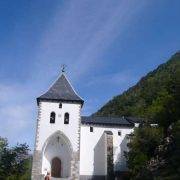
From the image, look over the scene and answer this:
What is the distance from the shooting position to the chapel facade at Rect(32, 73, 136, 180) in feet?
149

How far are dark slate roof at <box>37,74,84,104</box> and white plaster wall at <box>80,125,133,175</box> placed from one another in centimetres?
433

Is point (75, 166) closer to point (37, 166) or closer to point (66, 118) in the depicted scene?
point (37, 166)

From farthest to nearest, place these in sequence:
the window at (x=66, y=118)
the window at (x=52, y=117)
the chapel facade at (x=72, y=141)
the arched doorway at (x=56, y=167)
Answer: the window at (x=66, y=118) → the window at (x=52, y=117) → the arched doorway at (x=56, y=167) → the chapel facade at (x=72, y=141)

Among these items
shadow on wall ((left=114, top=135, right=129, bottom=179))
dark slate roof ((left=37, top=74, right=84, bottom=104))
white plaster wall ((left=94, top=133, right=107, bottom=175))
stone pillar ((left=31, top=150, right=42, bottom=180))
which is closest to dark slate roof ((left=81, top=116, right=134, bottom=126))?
white plaster wall ((left=94, top=133, right=107, bottom=175))

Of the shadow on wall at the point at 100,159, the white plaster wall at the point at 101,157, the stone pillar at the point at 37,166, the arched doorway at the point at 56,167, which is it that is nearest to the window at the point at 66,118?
the arched doorway at the point at 56,167

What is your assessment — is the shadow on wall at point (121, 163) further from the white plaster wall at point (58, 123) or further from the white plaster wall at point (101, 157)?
the white plaster wall at point (58, 123)

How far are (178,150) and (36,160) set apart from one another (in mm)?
17376

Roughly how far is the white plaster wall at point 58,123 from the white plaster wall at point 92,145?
3083 millimetres

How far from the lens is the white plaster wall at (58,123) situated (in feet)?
150

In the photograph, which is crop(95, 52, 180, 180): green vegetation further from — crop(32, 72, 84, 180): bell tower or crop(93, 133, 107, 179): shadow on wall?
crop(32, 72, 84, 180): bell tower

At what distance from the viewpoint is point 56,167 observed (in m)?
46.4

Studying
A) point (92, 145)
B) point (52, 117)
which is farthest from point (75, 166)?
point (52, 117)

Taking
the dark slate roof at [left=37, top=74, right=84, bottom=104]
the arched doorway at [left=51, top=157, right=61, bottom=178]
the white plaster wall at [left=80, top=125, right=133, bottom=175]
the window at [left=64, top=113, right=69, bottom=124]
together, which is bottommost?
the arched doorway at [left=51, top=157, right=61, bottom=178]

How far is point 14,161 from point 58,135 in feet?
40.3
